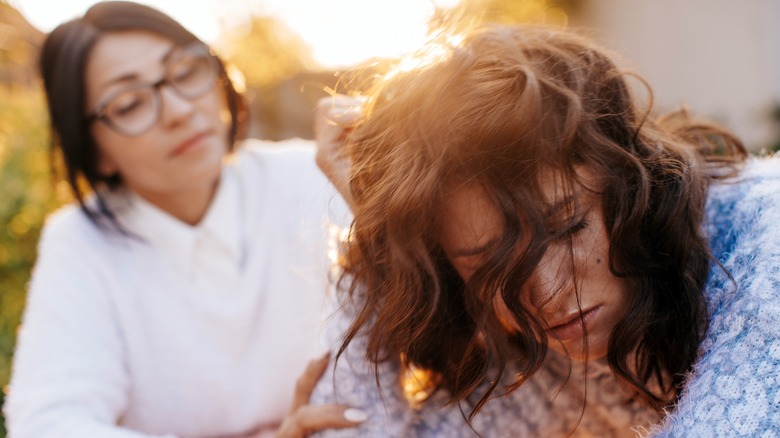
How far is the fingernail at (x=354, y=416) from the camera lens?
1631mm

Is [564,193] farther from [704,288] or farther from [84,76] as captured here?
[84,76]

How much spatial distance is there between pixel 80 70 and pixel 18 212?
2077 mm

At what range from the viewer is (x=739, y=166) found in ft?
5.32

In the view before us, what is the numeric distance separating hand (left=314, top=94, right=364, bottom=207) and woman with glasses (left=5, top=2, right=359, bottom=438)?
448mm

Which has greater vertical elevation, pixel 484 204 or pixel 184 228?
pixel 484 204

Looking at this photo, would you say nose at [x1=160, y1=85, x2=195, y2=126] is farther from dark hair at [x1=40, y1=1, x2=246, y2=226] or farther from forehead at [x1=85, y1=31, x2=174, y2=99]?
dark hair at [x1=40, y1=1, x2=246, y2=226]

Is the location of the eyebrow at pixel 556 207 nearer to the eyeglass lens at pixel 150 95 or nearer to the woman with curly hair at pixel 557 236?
the woman with curly hair at pixel 557 236

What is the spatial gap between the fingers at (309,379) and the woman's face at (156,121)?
869 millimetres

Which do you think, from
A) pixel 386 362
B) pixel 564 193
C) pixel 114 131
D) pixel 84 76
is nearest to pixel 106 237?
pixel 114 131

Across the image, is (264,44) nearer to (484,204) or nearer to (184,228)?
(184,228)

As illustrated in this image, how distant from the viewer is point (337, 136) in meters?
1.69

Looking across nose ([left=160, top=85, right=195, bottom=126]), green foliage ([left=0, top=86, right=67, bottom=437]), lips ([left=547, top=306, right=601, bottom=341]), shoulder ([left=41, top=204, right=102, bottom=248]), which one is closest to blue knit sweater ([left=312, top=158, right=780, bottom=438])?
lips ([left=547, top=306, right=601, bottom=341])

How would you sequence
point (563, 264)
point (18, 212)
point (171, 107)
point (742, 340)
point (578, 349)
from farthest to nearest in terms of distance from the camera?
point (18, 212), point (171, 107), point (578, 349), point (563, 264), point (742, 340)

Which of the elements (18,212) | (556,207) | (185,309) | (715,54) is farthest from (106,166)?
(715,54)
